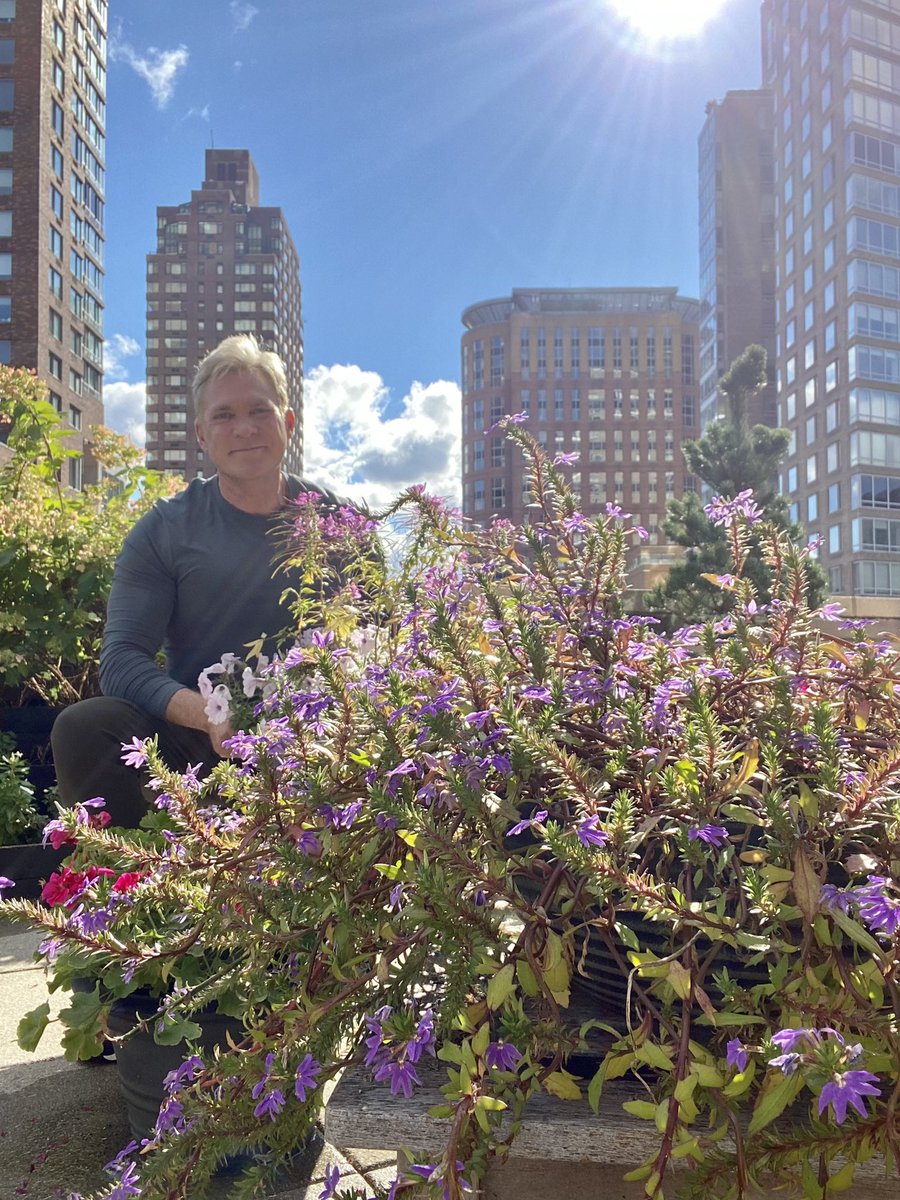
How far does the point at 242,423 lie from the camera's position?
7.89 ft

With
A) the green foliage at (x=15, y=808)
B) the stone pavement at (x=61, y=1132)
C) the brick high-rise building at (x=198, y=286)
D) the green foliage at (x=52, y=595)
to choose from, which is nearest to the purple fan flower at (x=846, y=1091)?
the stone pavement at (x=61, y=1132)

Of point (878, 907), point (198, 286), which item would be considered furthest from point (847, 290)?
point (198, 286)

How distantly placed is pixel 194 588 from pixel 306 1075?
5.99 feet

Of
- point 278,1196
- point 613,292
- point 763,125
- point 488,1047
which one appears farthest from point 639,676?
point 613,292

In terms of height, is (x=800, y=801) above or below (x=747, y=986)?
above

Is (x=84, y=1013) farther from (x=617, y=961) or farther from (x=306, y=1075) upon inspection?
(x=617, y=961)

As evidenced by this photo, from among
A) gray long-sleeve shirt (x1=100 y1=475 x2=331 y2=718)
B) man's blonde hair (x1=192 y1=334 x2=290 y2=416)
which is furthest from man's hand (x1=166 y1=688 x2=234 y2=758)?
man's blonde hair (x1=192 y1=334 x2=290 y2=416)

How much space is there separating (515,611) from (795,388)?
49.4 meters

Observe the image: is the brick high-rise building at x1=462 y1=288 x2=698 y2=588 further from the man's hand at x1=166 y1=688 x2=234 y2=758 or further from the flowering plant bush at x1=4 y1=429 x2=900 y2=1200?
the flowering plant bush at x1=4 y1=429 x2=900 y2=1200

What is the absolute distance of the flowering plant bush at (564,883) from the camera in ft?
2.06

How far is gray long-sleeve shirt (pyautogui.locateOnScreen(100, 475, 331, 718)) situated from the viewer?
2.28 m

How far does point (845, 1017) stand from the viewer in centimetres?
61

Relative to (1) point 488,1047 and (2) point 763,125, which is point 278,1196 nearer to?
(1) point 488,1047

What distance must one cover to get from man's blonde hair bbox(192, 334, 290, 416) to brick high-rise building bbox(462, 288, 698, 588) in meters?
81.3
